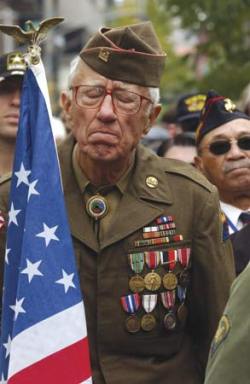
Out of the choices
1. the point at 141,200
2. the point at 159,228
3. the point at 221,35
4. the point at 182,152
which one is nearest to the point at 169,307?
the point at 159,228

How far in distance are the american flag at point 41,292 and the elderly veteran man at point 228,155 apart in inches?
74.2

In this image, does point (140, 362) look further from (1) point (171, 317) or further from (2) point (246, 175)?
(2) point (246, 175)

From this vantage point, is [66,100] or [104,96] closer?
[104,96]

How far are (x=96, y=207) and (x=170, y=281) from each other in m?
0.43

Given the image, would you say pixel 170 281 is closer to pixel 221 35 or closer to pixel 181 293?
pixel 181 293

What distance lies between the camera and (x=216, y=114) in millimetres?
6574

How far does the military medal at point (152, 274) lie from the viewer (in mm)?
5043

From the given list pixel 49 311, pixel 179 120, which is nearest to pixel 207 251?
pixel 49 311

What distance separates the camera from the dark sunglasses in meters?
6.50

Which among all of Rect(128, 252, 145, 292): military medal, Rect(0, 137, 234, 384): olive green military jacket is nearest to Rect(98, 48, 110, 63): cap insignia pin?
Rect(0, 137, 234, 384): olive green military jacket

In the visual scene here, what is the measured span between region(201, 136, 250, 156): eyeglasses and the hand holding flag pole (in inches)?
75.1

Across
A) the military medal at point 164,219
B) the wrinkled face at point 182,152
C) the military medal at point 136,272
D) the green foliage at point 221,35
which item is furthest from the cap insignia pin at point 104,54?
the green foliage at point 221,35

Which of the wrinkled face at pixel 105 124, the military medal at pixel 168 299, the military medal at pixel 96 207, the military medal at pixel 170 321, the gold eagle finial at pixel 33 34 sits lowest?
the military medal at pixel 170 321

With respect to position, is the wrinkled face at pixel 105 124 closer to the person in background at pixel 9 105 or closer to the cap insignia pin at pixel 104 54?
the cap insignia pin at pixel 104 54
